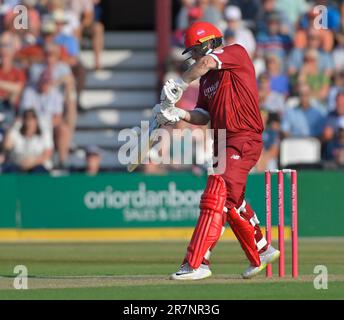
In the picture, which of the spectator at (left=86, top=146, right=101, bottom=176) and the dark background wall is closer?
the spectator at (left=86, top=146, right=101, bottom=176)

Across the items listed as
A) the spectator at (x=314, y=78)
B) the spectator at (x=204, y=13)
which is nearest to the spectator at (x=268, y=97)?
the spectator at (x=314, y=78)

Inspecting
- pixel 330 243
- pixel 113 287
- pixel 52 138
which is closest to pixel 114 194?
pixel 52 138

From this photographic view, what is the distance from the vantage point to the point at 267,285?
10.4 m

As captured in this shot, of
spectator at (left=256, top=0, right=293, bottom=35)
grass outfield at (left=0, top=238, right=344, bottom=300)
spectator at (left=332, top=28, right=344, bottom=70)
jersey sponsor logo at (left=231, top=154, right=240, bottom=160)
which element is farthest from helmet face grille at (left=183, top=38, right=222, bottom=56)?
spectator at (left=256, top=0, right=293, bottom=35)

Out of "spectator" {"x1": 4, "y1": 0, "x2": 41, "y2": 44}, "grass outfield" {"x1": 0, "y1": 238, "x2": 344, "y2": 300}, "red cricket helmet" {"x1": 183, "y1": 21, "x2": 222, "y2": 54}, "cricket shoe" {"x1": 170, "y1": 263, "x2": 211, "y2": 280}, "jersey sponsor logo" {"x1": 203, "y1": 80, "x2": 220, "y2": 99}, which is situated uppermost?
"spectator" {"x1": 4, "y1": 0, "x2": 41, "y2": 44}

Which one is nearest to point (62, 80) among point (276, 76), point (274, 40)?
point (276, 76)

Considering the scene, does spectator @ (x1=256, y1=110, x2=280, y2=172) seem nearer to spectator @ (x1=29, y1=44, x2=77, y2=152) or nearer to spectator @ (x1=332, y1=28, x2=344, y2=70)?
spectator @ (x1=332, y1=28, x2=344, y2=70)

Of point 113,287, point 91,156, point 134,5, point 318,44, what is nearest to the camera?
point 113,287

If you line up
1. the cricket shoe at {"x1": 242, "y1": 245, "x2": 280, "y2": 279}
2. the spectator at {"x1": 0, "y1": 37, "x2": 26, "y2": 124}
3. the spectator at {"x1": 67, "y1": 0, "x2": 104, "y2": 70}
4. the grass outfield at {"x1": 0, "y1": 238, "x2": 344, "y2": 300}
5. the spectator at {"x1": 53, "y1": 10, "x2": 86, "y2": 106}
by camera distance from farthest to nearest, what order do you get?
the spectator at {"x1": 67, "y1": 0, "x2": 104, "y2": 70} → the spectator at {"x1": 53, "y1": 10, "x2": 86, "y2": 106} → the spectator at {"x1": 0, "y1": 37, "x2": 26, "y2": 124} → the cricket shoe at {"x1": 242, "y1": 245, "x2": 280, "y2": 279} → the grass outfield at {"x1": 0, "y1": 238, "x2": 344, "y2": 300}

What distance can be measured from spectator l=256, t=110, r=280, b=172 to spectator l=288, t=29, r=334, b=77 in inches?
60.9

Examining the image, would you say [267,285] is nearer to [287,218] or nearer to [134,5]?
[287,218]

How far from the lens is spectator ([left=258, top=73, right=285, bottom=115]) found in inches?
808

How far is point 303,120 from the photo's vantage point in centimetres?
2042

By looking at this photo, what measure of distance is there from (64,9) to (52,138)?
9.96ft
